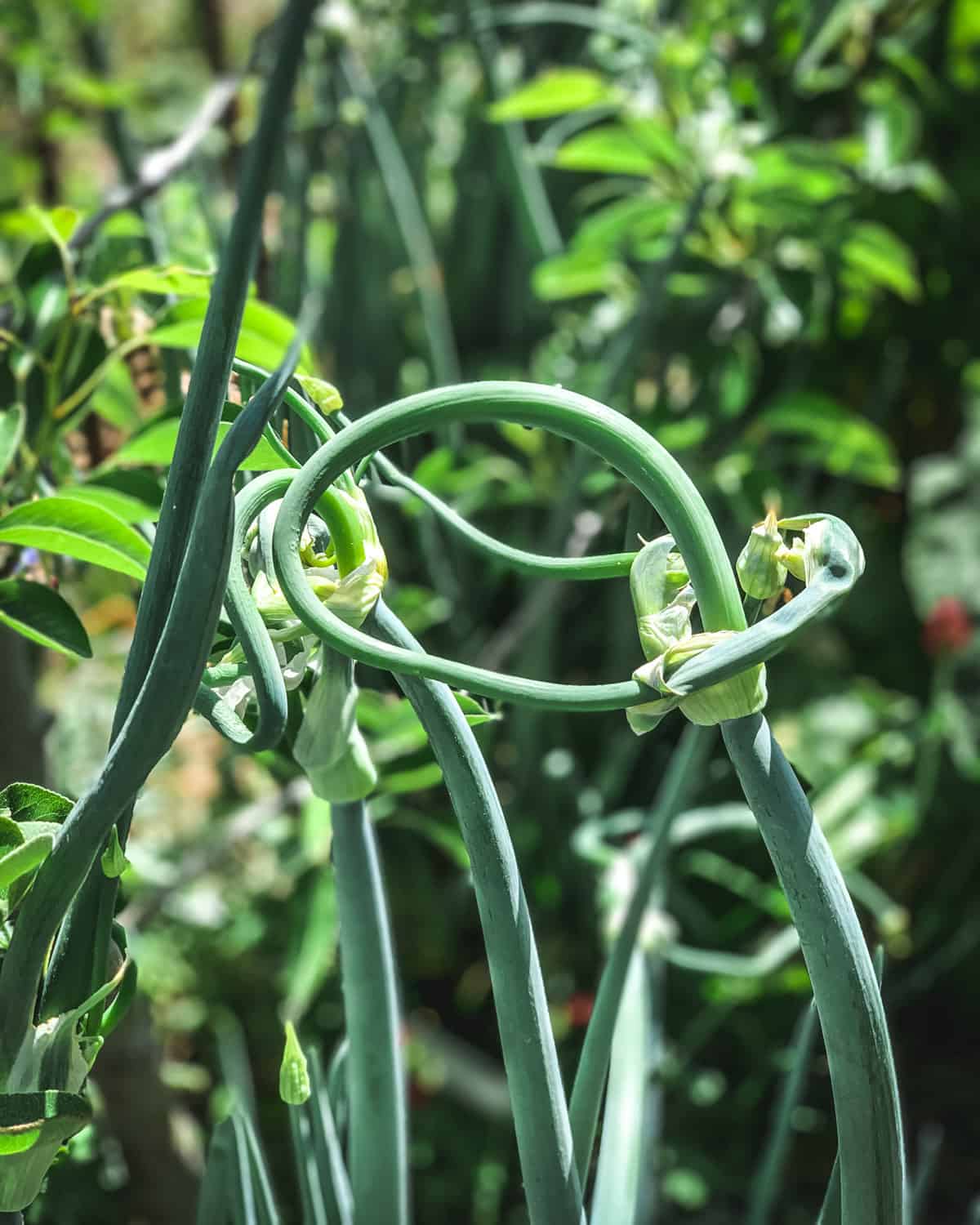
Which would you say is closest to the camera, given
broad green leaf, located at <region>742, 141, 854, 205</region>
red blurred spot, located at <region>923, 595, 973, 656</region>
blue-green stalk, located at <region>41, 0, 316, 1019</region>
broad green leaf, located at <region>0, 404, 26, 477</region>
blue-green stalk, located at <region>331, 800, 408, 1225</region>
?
blue-green stalk, located at <region>41, 0, 316, 1019</region>

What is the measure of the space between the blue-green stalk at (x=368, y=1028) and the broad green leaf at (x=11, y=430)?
0.19 meters

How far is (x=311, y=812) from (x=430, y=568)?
0.23m

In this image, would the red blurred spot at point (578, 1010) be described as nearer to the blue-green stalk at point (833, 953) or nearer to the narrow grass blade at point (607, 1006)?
the narrow grass blade at point (607, 1006)

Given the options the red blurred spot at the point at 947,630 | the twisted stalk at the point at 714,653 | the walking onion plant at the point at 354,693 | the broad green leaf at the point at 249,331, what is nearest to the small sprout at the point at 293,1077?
the walking onion plant at the point at 354,693

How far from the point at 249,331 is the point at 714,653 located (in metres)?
0.25

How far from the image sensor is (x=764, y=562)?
0.22 meters

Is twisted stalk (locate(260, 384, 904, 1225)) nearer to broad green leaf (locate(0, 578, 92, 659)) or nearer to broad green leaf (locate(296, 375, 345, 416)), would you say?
broad green leaf (locate(296, 375, 345, 416))

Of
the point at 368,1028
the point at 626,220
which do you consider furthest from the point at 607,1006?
the point at 626,220

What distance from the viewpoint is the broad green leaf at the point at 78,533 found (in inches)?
12.5

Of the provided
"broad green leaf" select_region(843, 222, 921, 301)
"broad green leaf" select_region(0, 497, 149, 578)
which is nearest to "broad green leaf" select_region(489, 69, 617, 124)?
"broad green leaf" select_region(843, 222, 921, 301)

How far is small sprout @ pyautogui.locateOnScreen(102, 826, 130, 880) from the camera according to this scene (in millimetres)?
229

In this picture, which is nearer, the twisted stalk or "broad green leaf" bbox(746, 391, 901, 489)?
the twisted stalk

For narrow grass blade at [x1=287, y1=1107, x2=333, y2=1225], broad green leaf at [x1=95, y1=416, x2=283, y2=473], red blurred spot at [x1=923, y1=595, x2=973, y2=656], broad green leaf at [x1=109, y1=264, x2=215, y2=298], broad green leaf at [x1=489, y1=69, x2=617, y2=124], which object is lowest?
red blurred spot at [x1=923, y1=595, x2=973, y2=656]

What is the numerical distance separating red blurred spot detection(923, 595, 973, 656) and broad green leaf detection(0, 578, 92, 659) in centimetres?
83
